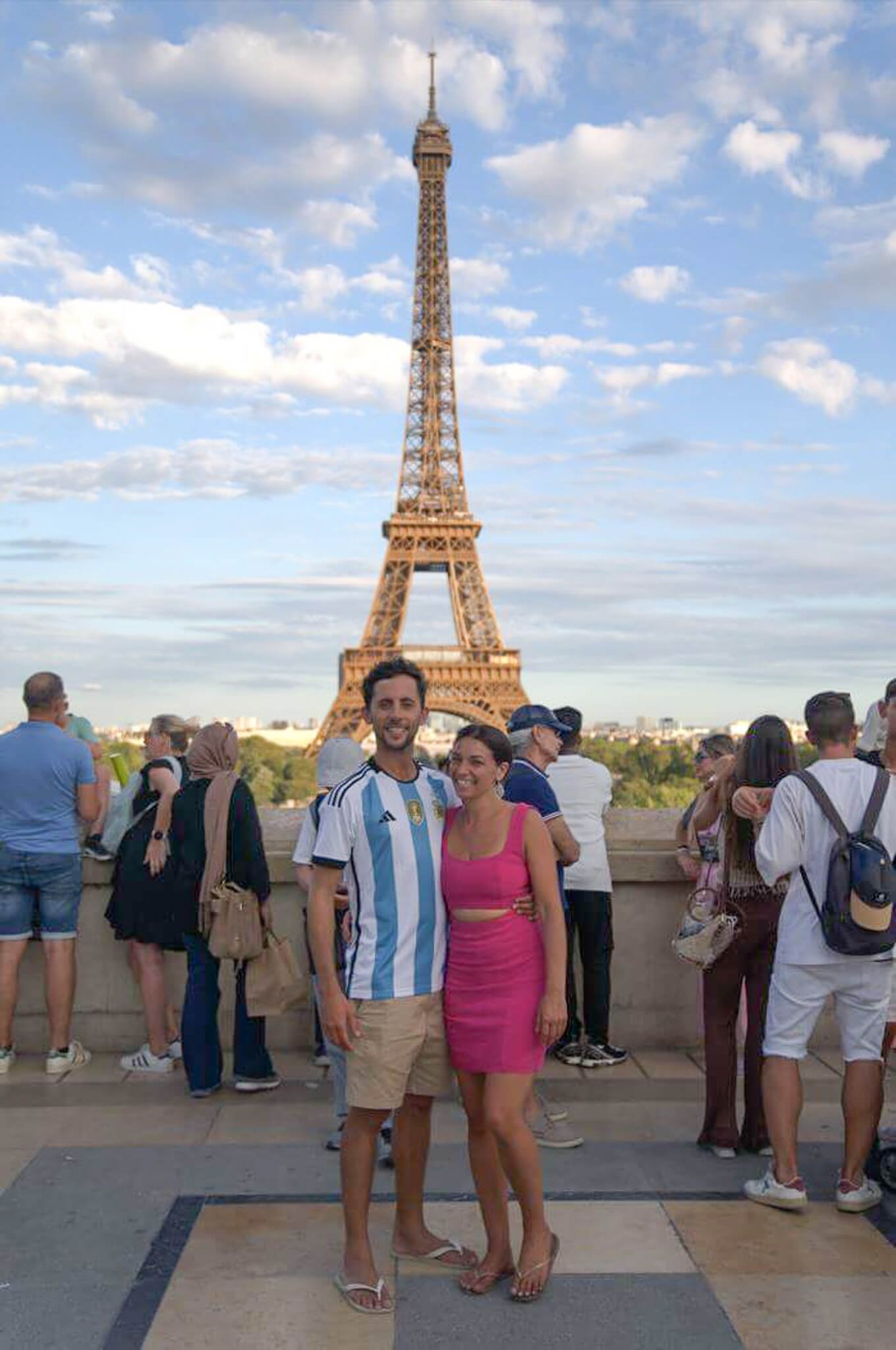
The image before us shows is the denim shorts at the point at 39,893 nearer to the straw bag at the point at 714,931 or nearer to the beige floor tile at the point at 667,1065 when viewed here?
the beige floor tile at the point at 667,1065

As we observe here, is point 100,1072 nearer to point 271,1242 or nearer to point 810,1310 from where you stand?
point 271,1242

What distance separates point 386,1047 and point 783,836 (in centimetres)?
168

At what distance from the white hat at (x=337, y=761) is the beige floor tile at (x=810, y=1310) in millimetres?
2700

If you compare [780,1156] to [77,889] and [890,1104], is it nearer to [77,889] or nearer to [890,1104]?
[890,1104]

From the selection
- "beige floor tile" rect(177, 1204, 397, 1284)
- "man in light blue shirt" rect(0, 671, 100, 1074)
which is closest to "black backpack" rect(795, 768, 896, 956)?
"beige floor tile" rect(177, 1204, 397, 1284)

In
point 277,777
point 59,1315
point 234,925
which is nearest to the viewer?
point 59,1315

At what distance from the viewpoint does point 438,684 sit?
193 ft

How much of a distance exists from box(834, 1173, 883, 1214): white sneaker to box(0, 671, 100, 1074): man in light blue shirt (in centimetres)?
392

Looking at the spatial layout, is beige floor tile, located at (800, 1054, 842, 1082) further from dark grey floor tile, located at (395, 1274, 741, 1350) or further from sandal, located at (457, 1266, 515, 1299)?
sandal, located at (457, 1266, 515, 1299)

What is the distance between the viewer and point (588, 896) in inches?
275

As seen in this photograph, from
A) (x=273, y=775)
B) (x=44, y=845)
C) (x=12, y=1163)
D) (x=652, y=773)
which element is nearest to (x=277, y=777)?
(x=273, y=775)

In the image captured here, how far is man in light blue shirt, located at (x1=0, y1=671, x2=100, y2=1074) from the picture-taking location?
6762 millimetres

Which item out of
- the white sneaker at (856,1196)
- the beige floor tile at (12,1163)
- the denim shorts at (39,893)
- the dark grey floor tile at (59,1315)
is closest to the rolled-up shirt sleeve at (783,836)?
the white sneaker at (856,1196)

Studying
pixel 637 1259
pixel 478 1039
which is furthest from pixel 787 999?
pixel 478 1039
